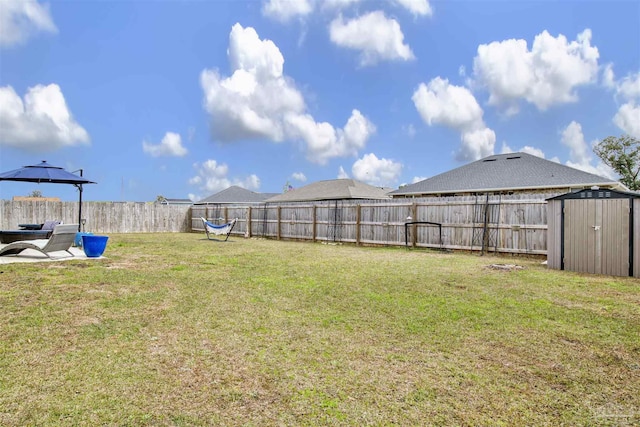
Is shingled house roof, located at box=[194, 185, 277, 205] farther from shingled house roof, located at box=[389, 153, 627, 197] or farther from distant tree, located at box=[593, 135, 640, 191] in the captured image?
distant tree, located at box=[593, 135, 640, 191]

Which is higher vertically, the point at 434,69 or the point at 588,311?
the point at 434,69

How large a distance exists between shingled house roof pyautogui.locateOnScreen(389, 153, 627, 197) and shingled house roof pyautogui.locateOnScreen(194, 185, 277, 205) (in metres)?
18.6

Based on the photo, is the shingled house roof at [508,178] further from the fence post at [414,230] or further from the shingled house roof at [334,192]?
the fence post at [414,230]

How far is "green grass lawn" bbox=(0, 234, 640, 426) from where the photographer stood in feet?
7.02

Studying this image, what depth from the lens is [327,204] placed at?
1544 centimetres

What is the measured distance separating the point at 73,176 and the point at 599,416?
42.9ft

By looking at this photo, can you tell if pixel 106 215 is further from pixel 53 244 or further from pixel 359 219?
pixel 359 219

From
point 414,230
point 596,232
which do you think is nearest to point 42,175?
point 414,230

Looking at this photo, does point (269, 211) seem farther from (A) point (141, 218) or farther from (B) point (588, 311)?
(B) point (588, 311)

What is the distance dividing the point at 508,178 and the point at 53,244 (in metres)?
18.3

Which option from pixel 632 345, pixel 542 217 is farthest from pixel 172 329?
pixel 542 217

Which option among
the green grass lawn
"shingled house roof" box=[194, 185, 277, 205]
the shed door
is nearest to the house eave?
the shed door

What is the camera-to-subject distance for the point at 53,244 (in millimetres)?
7887

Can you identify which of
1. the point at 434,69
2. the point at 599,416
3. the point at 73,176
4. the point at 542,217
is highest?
the point at 434,69
